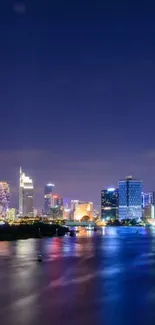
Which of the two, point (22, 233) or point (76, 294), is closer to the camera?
point (76, 294)

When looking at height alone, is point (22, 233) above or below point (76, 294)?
above

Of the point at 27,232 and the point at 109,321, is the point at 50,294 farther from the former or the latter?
the point at 27,232

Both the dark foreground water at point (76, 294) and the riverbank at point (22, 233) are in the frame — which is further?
the riverbank at point (22, 233)

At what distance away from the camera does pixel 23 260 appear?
57.8 m

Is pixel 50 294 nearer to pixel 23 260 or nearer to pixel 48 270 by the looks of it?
pixel 48 270

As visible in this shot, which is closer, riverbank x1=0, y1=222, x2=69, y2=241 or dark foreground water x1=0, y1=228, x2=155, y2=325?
dark foreground water x1=0, y1=228, x2=155, y2=325

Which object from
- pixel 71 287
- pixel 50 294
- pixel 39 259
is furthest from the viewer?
pixel 39 259

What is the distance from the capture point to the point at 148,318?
24.5 m

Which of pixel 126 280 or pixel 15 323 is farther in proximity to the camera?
pixel 126 280

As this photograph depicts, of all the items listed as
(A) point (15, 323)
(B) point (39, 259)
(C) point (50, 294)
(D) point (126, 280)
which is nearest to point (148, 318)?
(A) point (15, 323)

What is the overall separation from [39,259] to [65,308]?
30822mm

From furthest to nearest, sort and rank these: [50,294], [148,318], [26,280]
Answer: [26,280] → [50,294] → [148,318]

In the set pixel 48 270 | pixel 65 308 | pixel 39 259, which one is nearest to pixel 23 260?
pixel 39 259

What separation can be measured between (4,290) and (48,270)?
535 inches
